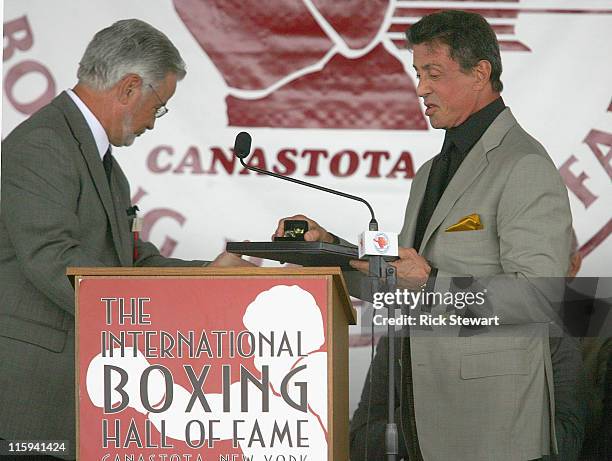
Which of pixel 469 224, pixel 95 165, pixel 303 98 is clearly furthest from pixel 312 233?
pixel 303 98

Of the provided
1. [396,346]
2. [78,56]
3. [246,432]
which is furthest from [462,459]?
[78,56]

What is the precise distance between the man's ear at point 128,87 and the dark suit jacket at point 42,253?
245 mm

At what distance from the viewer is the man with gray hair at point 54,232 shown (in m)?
3.46

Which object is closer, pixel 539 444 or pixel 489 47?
pixel 539 444

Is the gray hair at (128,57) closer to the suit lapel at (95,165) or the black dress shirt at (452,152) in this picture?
the suit lapel at (95,165)

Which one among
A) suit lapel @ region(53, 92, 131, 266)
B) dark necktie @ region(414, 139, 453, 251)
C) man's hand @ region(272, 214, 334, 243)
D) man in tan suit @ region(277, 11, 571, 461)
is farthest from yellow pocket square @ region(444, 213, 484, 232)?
suit lapel @ region(53, 92, 131, 266)

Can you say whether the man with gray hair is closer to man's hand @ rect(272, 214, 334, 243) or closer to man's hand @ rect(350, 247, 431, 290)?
man's hand @ rect(272, 214, 334, 243)

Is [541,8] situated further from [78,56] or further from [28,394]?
[28,394]

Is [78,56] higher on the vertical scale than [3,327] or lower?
higher

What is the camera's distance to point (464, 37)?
3803 millimetres

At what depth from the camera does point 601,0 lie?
435 centimetres

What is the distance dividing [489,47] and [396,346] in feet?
3.38

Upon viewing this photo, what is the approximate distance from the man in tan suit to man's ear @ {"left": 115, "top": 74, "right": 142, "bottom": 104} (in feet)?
2.54

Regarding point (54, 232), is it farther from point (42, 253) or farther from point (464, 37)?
point (464, 37)
